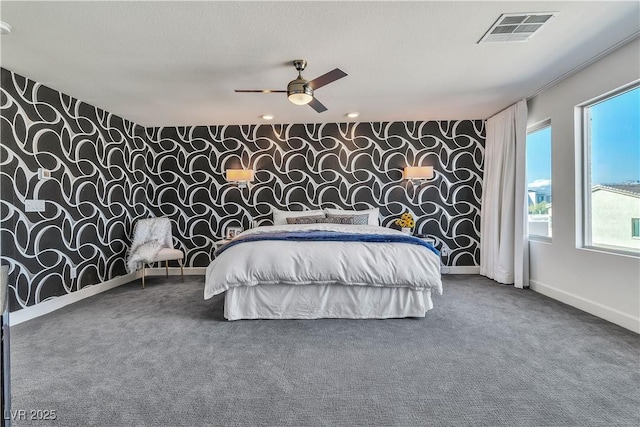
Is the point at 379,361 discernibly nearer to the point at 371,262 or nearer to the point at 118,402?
the point at 371,262

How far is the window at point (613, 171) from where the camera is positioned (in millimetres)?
2633

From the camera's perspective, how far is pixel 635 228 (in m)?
2.62

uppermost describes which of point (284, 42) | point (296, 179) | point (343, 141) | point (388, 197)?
point (284, 42)

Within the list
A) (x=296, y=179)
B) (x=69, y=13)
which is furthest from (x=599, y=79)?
(x=69, y=13)

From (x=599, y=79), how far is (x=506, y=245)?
2055 mm

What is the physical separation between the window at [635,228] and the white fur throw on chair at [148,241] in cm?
519

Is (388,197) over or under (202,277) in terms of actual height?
over

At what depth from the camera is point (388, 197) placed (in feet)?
15.8

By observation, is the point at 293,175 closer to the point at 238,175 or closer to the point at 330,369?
the point at 238,175

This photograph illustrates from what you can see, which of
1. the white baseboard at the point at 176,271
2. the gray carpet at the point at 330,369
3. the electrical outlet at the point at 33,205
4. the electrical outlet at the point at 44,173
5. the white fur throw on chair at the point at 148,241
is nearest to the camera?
the gray carpet at the point at 330,369

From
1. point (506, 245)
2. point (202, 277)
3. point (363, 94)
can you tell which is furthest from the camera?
point (202, 277)

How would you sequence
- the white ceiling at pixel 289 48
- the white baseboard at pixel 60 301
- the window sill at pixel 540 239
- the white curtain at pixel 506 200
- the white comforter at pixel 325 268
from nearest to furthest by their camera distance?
the white ceiling at pixel 289 48
the white comforter at pixel 325 268
the white baseboard at pixel 60 301
the window sill at pixel 540 239
the white curtain at pixel 506 200

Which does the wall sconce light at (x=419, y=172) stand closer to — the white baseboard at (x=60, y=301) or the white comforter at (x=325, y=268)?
the white comforter at (x=325, y=268)

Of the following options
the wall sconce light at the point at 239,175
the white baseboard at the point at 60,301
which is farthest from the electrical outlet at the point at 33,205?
the wall sconce light at the point at 239,175
